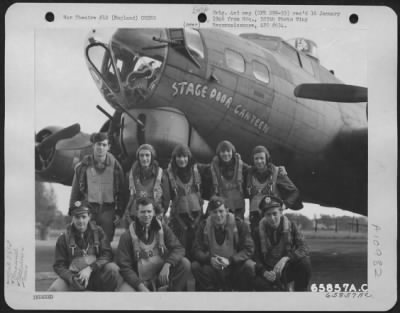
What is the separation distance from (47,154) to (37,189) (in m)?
0.17

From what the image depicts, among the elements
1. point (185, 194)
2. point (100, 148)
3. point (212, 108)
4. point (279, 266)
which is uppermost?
point (212, 108)

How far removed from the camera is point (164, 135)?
283 centimetres

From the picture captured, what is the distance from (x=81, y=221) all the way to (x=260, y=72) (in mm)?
1122

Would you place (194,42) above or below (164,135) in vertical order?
above

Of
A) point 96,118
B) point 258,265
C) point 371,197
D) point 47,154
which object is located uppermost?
point 96,118

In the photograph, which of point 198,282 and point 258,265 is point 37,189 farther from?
point 258,265

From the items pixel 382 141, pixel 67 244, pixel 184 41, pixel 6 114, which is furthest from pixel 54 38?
pixel 382 141

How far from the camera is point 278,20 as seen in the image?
285cm

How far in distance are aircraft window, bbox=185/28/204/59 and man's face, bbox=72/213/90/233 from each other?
93cm

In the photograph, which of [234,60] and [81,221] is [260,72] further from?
[81,221]

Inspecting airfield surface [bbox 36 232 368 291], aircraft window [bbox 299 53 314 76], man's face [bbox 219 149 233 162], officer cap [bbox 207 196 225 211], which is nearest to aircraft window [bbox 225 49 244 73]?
aircraft window [bbox 299 53 314 76]

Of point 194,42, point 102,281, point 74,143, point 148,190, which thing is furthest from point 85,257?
point 194,42

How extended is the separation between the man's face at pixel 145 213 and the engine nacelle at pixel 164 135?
0.22 m

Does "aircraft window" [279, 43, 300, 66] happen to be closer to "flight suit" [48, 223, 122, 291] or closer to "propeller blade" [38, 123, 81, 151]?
"propeller blade" [38, 123, 81, 151]
